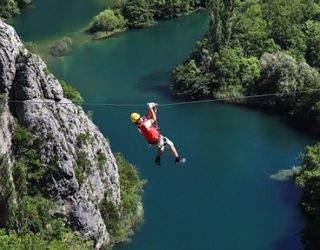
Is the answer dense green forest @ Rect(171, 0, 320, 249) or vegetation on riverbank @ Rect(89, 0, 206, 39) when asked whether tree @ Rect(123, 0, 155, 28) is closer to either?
vegetation on riverbank @ Rect(89, 0, 206, 39)

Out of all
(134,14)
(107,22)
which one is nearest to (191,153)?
(107,22)

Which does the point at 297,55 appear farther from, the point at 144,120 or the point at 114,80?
the point at 144,120

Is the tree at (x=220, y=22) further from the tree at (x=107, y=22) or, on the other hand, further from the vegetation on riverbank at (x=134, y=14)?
the tree at (x=107, y=22)

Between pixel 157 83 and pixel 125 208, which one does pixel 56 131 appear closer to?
pixel 125 208

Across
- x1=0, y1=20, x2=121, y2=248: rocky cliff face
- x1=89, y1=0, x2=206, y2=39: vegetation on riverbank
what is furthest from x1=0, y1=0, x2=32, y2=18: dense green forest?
x1=0, y1=20, x2=121, y2=248: rocky cliff face

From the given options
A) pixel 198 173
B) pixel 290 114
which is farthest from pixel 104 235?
pixel 290 114

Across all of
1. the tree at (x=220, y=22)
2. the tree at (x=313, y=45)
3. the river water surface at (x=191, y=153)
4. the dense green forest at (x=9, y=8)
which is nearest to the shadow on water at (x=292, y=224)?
the river water surface at (x=191, y=153)
